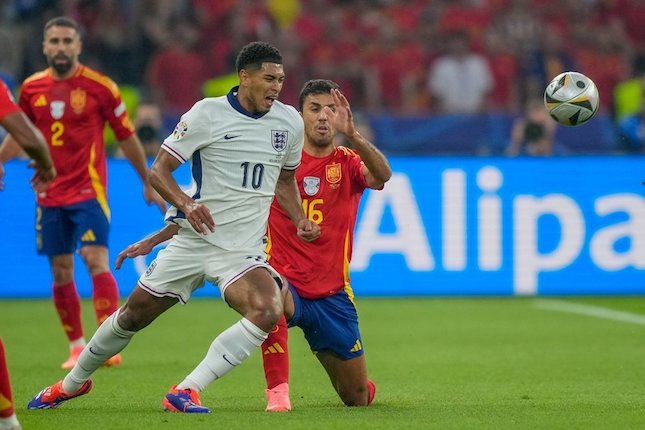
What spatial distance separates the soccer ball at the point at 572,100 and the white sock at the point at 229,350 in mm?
2809

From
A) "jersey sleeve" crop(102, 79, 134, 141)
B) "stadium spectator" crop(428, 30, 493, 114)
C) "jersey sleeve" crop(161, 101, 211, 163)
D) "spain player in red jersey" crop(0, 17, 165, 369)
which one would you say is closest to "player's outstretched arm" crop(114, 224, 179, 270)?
"jersey sleeve" crop(161, 101, 211, 163)

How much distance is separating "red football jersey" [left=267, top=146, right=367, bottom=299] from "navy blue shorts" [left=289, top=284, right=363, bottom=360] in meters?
0.08

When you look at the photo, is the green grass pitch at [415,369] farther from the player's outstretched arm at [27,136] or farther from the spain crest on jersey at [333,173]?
the player's outstretched arm at [27,136]

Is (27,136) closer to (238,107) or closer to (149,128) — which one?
(238,107)

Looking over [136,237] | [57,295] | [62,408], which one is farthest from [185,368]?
[136,237]

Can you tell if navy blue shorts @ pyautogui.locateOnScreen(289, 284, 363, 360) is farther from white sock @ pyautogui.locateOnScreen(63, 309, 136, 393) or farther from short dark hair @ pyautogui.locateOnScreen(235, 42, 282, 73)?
short dark hair @ pyautogui.locateOnScreen(235, 42, 282, 73)

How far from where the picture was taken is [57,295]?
10.8m

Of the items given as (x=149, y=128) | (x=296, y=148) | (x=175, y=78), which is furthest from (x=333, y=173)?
(x=175, y=78)

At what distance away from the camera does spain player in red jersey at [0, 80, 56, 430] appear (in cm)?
618

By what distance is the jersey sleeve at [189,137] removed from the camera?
7348 millimetres

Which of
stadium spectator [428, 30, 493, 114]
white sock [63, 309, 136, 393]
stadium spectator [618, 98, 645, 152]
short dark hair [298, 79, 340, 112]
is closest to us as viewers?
white sock [63, 309, 136, 393]

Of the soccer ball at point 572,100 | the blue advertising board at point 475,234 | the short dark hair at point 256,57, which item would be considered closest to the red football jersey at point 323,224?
the short dark hair at point 256,57

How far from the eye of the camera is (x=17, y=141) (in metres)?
6.26

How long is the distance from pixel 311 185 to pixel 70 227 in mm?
3264
